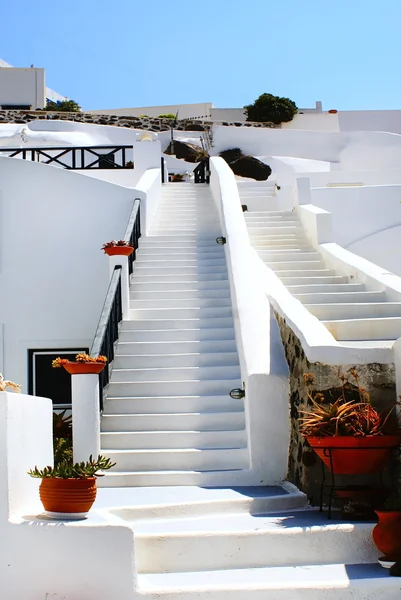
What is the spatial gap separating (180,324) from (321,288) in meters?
1.85

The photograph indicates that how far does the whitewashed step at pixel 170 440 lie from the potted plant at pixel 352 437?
216 cm

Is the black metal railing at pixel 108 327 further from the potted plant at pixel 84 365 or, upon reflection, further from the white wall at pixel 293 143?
the white wall at pixel 293 143

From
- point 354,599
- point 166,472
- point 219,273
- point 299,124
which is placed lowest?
point 354,599

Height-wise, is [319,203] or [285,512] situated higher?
[319,203]

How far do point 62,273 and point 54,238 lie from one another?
0.61 meters

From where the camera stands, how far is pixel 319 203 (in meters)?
17.4

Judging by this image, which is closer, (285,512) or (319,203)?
(285,512)

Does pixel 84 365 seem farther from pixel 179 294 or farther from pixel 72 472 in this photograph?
pixel 179 294

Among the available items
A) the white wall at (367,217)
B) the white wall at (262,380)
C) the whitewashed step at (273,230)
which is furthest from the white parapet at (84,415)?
the white wall at (367,217)

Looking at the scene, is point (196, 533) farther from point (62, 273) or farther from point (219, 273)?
point (62, 273)

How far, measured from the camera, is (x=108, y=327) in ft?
32.2

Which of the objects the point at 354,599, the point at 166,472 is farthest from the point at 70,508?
the point at 166,472

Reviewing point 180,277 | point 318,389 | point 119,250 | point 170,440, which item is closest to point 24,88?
point 180,277

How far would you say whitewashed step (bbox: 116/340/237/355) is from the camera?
10.6 m
